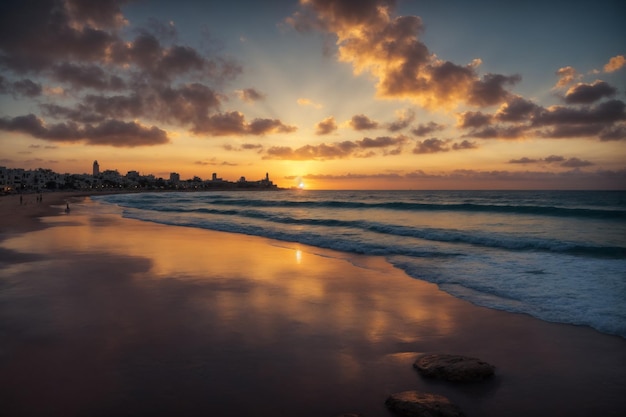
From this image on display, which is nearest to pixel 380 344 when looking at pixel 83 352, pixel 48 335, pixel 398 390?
pixel 398 390

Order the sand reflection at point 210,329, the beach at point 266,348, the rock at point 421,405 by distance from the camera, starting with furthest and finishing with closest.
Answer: the sand reflection at point 210,329 < the beach at point 266,348 < the rock at point 421,405

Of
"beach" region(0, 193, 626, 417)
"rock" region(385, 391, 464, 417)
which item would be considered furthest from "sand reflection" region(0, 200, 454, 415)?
"rock" region(385, 391, 464, 417)

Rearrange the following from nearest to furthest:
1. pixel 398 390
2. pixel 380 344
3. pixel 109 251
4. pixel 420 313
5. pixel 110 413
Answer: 1. pixel 110 413
2. pixel 398 390
3. pixel 380 344
4. pixel 420 313
5. pixel 109 251

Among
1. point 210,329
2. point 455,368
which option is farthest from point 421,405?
point 210,329

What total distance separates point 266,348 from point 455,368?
2958 mm

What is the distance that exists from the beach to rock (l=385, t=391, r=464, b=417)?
171 millimetres

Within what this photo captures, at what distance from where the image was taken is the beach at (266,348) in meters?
4.60

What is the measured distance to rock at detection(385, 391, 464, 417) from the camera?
13.9 feet

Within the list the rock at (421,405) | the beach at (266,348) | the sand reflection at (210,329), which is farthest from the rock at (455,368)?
the rock at (421,405)

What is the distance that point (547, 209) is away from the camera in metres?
41.9

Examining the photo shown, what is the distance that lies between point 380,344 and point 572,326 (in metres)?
4.25

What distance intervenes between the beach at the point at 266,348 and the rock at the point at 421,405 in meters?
0.17

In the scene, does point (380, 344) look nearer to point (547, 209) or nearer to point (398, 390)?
point (398, 390)

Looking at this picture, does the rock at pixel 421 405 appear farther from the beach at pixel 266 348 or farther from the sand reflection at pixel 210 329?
the sand reflection at pixel 210 329
